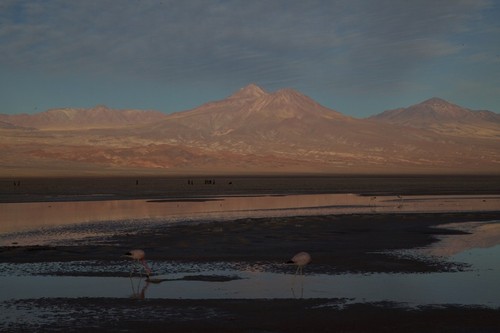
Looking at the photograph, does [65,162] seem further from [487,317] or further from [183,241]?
[487,317]

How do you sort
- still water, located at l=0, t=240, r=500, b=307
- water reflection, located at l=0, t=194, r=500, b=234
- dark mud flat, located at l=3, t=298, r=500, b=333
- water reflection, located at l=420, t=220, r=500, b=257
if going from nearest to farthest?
dark mud flat, located at l=3, t=298, r=500, b=333 < still water, located at l=0, t=240, r=500, b=307 < water reflection, located at l=420, t=220, r=500, b=257 < water reflection, located at l=0, t=194, r=500, b=234

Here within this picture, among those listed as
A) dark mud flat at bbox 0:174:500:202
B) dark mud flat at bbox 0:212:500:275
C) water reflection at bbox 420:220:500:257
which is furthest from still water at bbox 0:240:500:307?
dark mud flat at bbox 0:174:500:202

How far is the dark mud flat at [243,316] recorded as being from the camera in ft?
40.0

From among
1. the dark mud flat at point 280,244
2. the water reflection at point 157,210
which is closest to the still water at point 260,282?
the dark mud flat at point 280,244

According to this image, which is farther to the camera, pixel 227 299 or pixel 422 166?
pixel 422 166

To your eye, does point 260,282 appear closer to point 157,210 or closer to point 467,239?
point 467,239

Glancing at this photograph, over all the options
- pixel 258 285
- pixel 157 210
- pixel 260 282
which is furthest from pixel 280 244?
pixel 157 210

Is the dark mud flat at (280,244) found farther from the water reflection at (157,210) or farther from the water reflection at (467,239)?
the water reflection at (157,210)

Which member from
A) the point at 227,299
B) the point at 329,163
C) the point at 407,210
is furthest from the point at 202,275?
the point at 329,163

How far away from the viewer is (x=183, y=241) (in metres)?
24.5

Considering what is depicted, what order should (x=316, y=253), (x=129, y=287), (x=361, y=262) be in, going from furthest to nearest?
(x=316, y=253), (x=361, y=262), (x=129, y=287)

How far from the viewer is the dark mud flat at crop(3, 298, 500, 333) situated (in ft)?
40.0

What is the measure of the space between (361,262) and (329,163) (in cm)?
16554

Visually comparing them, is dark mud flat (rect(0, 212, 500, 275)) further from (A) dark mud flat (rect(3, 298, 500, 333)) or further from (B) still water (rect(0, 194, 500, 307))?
(A) dark mud flat (rect(3, 298, 500, 333))
